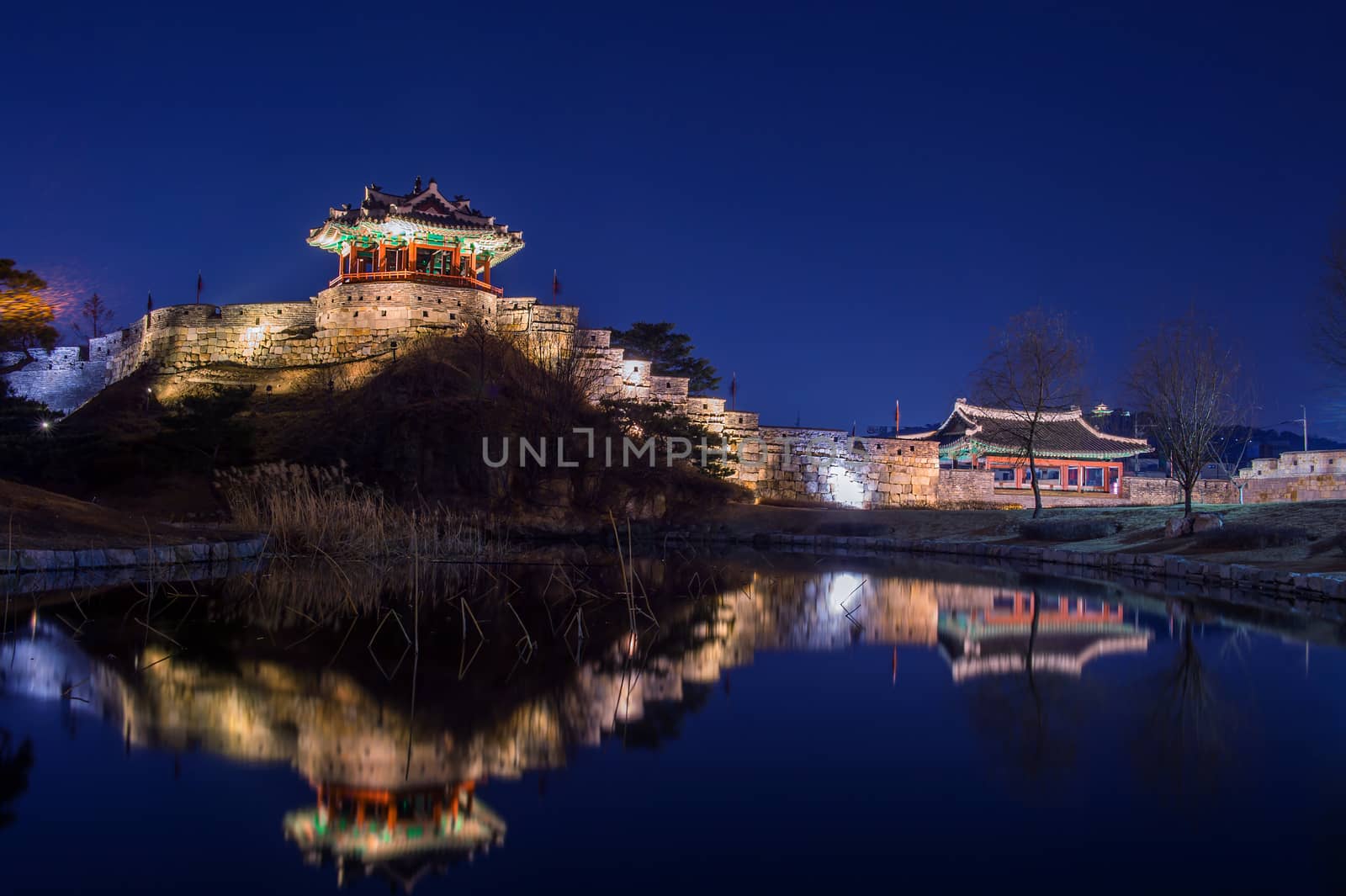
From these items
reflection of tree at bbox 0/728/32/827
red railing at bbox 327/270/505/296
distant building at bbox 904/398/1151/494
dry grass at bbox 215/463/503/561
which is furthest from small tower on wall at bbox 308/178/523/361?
reflection of tree at bbox 0/728/32/827

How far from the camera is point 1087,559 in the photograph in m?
17.8

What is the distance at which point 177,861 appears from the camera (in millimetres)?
3105

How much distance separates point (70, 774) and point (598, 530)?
69.5 ft

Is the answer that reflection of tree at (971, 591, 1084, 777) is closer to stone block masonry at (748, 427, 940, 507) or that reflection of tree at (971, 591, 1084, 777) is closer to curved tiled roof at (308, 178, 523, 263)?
stone block masonry at (748, 427, 940, 507)

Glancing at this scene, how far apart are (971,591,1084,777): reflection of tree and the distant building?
1199 inches

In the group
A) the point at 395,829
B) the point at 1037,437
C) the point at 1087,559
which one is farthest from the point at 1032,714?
the point at 1037,437

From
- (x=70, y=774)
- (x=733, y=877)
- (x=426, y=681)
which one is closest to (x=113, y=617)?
(x=426, y=681)

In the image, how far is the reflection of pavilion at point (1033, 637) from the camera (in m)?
7.03

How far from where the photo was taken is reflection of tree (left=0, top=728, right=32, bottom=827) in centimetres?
357

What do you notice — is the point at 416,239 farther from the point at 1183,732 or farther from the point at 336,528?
the point at 1183,732

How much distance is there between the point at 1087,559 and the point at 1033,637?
10.6 metres

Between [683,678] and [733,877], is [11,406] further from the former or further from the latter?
[733,877]

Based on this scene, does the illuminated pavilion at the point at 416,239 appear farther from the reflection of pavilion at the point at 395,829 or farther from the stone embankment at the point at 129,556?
the reflection of pavilion at the point at 395,829

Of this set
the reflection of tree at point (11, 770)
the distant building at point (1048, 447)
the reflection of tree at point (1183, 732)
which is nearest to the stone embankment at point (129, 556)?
the reflection of tree at point (11, 770)
